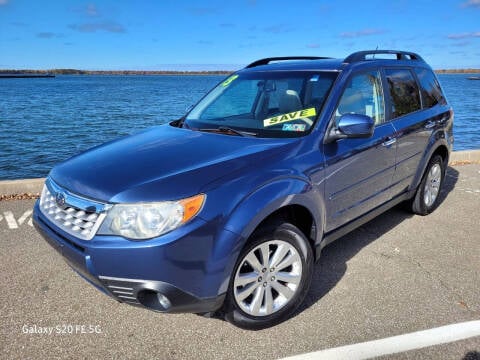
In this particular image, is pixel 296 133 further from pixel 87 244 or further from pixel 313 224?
pixel 87 244

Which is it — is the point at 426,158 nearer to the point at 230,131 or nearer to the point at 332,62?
the point at 332,62

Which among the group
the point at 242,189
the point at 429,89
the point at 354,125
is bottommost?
the point at 242,189

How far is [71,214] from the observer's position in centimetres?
253

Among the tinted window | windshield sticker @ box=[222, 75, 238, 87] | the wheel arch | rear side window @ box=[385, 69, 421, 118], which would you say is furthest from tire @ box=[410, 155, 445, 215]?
windshield sticker @ box=[222, 75, 238, 87]

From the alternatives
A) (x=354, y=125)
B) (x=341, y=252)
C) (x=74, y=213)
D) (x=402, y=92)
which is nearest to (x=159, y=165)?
(x=74, y=213)

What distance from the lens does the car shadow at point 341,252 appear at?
3.31 metres

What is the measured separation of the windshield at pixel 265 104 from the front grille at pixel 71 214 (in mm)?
1286

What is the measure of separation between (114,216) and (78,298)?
4.09 ft

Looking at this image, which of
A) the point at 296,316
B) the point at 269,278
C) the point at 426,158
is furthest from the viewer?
the point at 426,158

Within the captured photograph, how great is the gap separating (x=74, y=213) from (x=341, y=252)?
2.53m

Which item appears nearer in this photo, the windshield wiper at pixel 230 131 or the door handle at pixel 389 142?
the windshield wiper at pixel 230 131

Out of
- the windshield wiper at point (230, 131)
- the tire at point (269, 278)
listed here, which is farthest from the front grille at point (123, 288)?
the windshield wiper at point (230, 131)

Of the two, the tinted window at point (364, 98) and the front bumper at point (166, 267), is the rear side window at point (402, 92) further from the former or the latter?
the front bumper at point (166, 267)

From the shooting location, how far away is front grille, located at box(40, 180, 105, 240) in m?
2.36
